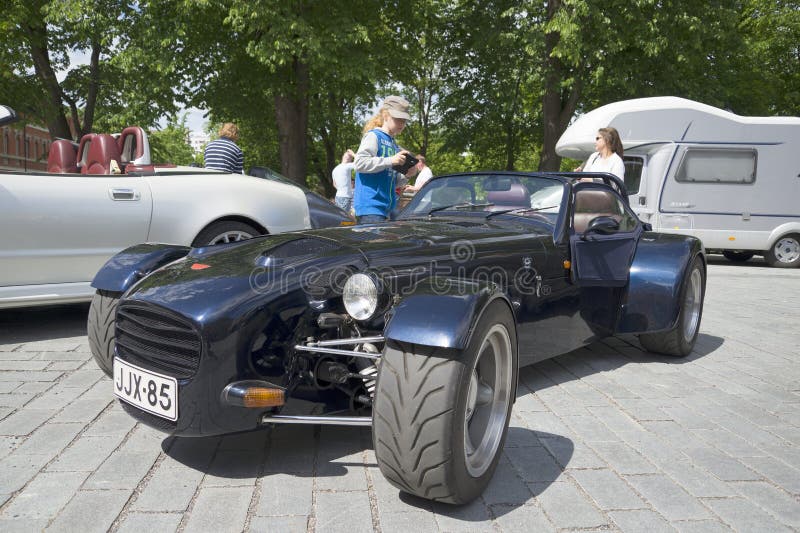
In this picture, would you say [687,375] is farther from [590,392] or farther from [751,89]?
[751,89]

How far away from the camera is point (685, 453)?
126 inches

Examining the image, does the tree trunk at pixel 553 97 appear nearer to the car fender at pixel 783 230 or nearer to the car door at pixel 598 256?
the car fender at pixel 783 230

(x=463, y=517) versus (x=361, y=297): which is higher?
(x=361, y=297)

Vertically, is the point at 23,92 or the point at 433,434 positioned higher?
the point at 23,92

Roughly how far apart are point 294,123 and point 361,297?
1474cm

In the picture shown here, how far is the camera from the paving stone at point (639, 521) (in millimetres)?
2463

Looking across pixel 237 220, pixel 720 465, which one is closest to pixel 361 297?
pixel 720 465

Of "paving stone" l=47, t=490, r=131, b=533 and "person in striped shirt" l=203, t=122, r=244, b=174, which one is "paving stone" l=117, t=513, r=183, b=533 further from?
"person in striped shirt" l=203, t=122, r=244, b=174

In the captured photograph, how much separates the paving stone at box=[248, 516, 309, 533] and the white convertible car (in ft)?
10.8

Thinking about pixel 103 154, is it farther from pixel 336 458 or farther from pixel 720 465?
pixel 720 465

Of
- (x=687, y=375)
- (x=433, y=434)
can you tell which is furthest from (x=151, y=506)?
(x=687, y=375)

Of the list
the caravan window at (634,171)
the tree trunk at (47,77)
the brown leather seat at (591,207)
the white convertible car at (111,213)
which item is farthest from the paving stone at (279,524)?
the tree trunk at (47,77)

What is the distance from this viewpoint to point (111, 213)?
538 cm

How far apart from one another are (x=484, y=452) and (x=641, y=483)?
2.27ft
